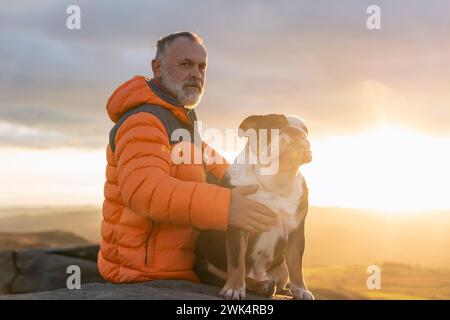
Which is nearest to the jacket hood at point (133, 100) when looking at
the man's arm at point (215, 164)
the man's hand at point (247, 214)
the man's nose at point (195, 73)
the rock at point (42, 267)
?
the man's nose at point (195, 73)

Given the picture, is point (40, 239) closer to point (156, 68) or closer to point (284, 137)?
point (156, 68)

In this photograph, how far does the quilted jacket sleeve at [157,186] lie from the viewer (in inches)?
179

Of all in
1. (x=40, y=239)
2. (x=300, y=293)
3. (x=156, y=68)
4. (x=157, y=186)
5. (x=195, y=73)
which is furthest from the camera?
(x=40, y=239)

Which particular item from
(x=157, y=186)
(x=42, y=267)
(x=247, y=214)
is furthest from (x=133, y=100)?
(x=42, y=267)

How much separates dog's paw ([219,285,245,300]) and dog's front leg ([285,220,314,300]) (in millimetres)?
511

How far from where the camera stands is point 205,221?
4570 millimetres

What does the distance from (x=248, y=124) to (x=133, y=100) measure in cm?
109

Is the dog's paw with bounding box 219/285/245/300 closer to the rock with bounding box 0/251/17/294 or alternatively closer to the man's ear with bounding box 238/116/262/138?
the man's ear with bounding box 238/116/262/138

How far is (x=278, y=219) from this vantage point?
4746mm

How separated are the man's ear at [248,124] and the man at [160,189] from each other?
1.74 feet

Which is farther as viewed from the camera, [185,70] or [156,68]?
[156,68]

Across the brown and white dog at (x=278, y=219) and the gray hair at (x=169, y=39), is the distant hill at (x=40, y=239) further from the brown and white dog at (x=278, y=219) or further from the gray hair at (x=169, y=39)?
the brown and white dog at (x=278, y=219)

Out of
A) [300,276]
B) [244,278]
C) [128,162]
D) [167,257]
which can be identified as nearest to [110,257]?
[167,257]
